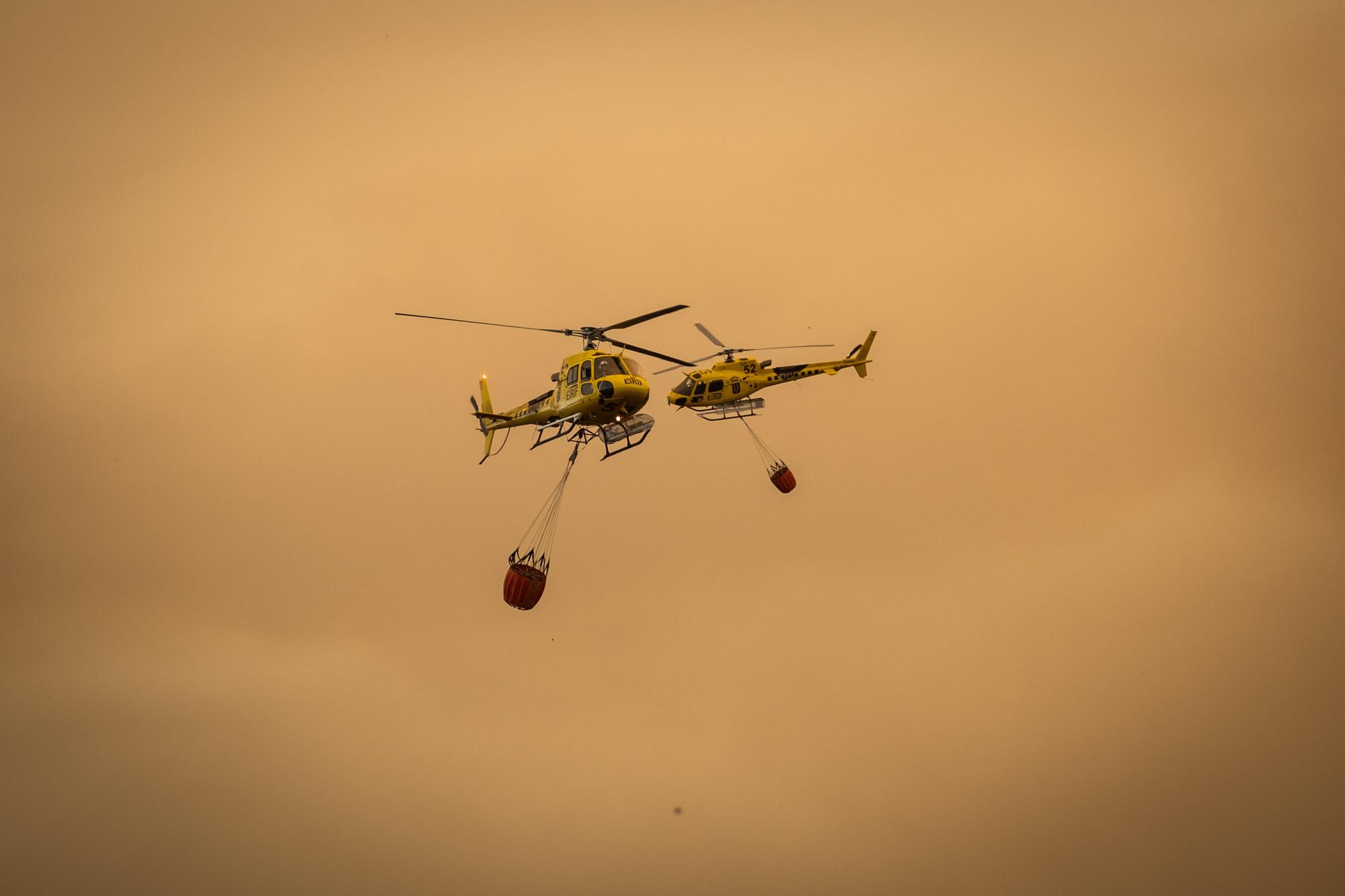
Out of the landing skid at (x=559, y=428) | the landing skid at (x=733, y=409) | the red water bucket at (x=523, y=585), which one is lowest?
the red water bucket at (x=523, y=585)

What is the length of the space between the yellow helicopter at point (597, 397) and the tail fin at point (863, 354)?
3.18 meters

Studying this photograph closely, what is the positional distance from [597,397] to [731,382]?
99.5 inches

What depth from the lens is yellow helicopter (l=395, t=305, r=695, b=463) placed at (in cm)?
989

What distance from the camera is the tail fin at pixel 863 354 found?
1263 cm

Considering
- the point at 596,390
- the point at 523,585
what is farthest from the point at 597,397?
the point at 523,585

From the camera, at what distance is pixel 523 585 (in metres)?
10.5

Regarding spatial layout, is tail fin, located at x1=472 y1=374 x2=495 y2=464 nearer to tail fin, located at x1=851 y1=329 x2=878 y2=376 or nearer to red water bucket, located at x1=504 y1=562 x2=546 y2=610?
red water bucket, located at x1=504 y1=562 x2=546 y2=610

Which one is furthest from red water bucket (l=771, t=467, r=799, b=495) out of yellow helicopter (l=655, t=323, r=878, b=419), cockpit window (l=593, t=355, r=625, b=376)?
cockpit window (l=593, t=355, r=625, b=376)

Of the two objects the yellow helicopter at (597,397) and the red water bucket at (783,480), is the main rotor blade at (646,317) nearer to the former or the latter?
the yellow helicopter at (597,397)

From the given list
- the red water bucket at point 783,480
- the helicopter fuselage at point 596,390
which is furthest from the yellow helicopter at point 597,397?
the red water bucket at point 783,480

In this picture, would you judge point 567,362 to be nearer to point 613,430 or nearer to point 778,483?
point 613,430

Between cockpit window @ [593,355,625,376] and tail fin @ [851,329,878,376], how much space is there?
3944 millimetres

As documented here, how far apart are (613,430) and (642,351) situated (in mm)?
994

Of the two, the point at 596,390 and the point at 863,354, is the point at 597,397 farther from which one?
the point at 863,354
